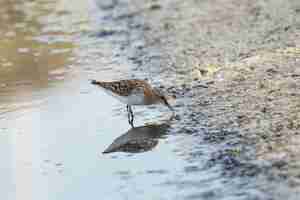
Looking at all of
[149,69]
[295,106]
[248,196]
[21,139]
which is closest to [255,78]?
[295,106]

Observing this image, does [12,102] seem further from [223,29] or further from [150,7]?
[150,7]

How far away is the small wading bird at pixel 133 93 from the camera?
11.2m

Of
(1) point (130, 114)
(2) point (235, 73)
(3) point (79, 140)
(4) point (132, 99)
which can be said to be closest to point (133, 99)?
(4) point (132, 99)

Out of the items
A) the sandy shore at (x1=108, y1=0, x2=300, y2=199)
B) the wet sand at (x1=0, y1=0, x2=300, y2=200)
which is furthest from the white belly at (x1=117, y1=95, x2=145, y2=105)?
the sandy shore at (x1=108, y1=0, x2=300, y2=199)

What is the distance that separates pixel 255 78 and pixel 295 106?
186 centimetres

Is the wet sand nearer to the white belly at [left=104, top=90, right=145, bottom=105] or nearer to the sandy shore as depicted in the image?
the sandy shore

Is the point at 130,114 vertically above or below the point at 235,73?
below

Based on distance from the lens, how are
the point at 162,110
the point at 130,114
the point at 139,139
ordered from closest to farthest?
1. the point at 139,139
2. the point at 130,114
3. the point at 162,110

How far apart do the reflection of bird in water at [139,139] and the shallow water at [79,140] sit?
0.10 feet

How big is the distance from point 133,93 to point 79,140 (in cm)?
105

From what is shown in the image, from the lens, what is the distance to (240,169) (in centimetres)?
873

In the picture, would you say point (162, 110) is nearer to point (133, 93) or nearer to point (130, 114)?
point (130, 114)

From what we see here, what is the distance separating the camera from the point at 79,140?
35.1ft

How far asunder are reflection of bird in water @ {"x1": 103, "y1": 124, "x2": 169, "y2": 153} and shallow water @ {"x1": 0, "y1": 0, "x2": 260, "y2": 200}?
0.10 feet
